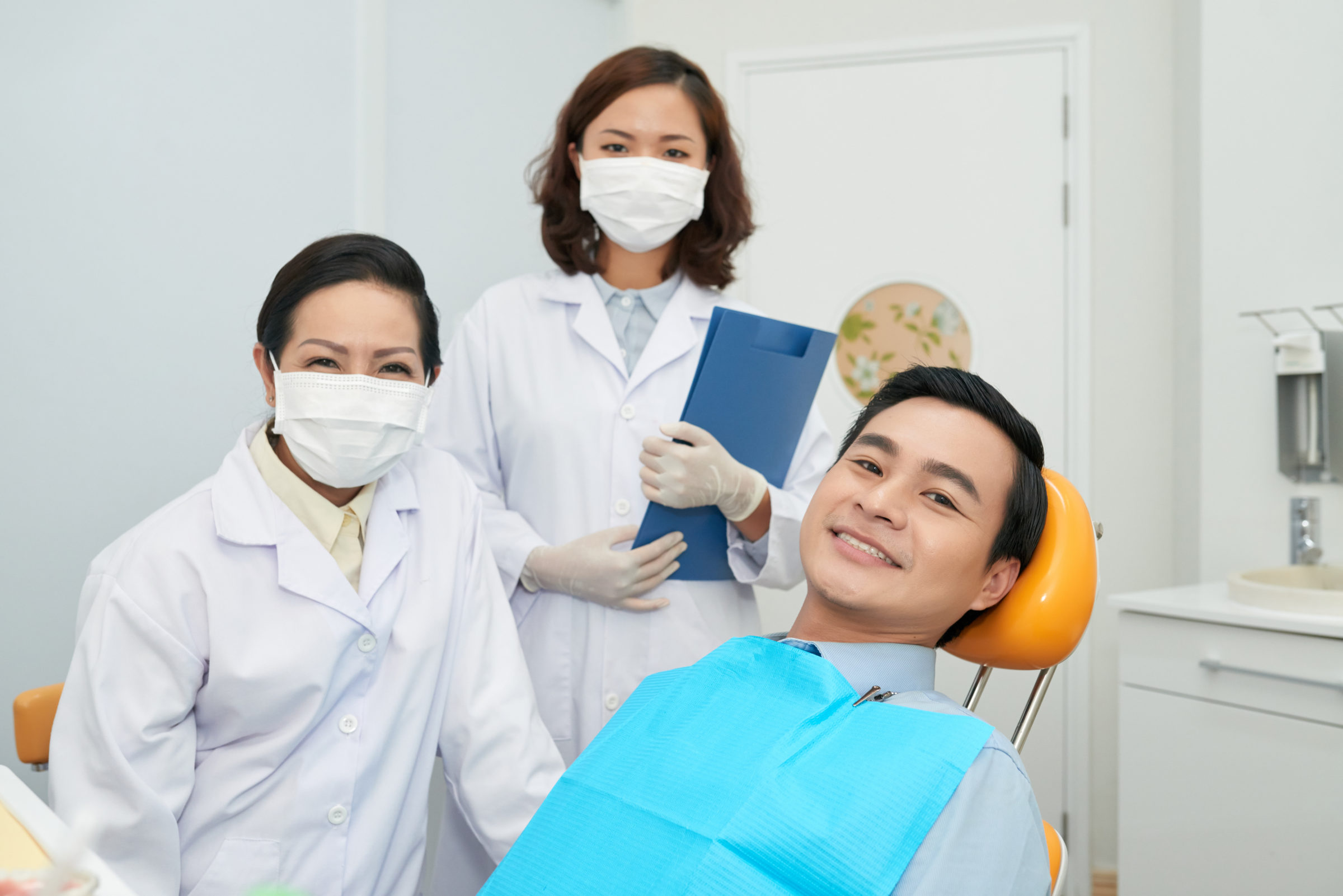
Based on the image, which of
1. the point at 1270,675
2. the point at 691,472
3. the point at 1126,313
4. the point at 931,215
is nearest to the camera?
the point at 691,472

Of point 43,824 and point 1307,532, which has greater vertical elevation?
point 1307,532

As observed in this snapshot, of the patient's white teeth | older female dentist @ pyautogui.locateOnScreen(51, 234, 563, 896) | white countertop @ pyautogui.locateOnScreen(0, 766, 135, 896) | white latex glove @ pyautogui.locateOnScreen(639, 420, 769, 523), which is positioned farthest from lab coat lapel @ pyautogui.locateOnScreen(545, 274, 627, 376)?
white countertop @ pyautogui.locateOnScreen(0, 766, 135, 896)

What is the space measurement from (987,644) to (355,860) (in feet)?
2.53

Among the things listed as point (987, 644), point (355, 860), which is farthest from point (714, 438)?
point (355, 860)

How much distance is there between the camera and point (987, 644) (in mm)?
1117

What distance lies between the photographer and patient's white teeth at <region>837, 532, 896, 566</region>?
3.54ft

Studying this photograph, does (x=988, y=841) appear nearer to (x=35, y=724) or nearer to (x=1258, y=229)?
(x=35, y=724)

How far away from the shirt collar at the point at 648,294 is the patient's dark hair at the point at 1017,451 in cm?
56

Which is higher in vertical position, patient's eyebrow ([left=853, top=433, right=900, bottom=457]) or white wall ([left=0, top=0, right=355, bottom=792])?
white wall ([left=0, top=0, right=355, bottom=792])

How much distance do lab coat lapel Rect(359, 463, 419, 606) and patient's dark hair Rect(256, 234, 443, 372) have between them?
170mm

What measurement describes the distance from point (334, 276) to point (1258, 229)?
2.25 metres

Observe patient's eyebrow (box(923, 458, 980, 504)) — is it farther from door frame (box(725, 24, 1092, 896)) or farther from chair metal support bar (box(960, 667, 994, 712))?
door frame (box(725, 24, 1092, 896))

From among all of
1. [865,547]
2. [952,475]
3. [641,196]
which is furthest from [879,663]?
[641,196]

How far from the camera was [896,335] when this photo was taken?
284 centimetres
